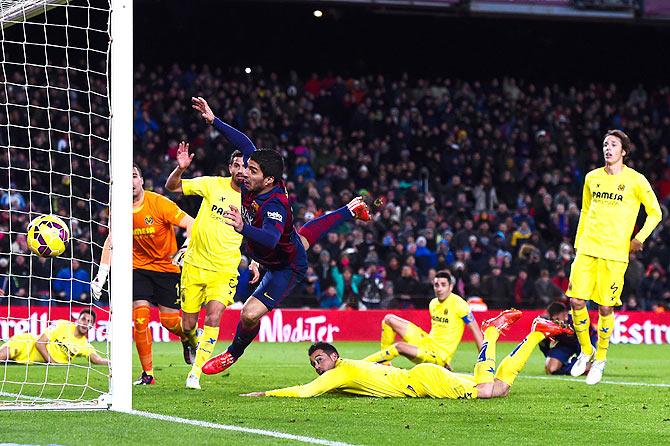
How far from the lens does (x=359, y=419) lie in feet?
26.1

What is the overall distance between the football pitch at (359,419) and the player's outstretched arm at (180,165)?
1.84m

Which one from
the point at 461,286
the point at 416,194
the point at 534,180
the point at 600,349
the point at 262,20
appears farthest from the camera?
the point at 262,20

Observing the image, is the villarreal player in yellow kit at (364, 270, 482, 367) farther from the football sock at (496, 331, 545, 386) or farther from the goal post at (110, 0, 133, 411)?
the goal post at (110, 0, 133, 411)

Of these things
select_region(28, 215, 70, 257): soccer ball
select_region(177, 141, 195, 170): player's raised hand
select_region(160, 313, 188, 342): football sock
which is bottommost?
select_region(160, 313, 188, 342): football sock

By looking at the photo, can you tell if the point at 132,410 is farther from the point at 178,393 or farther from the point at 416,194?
the point at 416,194

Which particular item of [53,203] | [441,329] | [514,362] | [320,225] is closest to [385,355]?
[441,329]

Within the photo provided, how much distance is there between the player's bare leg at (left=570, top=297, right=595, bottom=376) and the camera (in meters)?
12.1

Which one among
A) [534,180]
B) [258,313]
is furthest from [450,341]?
[534,180]

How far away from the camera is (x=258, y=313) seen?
982cm

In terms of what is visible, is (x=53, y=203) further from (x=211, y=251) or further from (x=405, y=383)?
(x=405, y=383)

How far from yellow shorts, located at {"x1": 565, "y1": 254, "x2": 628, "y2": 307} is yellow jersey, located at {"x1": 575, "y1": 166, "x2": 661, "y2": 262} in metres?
0.08

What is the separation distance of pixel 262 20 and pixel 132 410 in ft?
80.2

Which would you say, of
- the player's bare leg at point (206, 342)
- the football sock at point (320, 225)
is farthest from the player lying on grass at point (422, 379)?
the football sock at point (320, 225)

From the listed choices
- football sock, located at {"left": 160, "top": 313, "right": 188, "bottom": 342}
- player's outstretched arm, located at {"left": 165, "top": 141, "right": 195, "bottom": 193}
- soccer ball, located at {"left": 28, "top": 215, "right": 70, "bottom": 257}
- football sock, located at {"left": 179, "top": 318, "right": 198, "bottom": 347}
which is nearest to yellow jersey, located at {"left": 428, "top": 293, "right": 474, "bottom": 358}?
football sock, located at {"left": 179, "top": 318, "right": 198, "bottom": 347}
